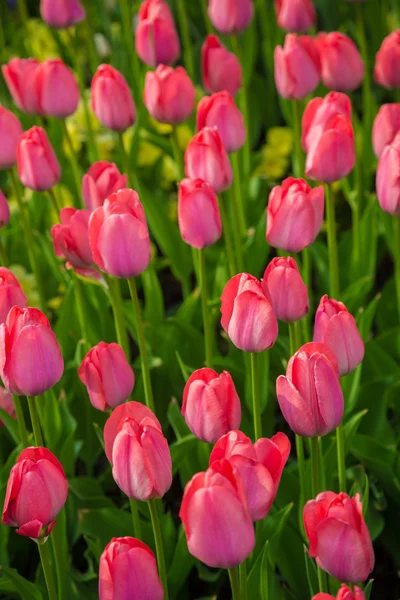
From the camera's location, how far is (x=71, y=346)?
72.3 inches

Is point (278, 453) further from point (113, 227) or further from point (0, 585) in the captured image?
point (0, 585)

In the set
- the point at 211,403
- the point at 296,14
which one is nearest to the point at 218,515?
the point at 211,403

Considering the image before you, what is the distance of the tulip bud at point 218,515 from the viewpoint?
2.79 feet

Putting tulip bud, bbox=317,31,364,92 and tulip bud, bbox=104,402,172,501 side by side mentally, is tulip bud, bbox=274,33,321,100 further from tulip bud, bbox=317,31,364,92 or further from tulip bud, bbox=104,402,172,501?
tulip bud, bbox=104,402,172,501

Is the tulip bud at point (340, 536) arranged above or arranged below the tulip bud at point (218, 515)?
below

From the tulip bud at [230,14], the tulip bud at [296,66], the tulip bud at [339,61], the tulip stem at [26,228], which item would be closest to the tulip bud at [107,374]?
the tulip stem at [26,228]

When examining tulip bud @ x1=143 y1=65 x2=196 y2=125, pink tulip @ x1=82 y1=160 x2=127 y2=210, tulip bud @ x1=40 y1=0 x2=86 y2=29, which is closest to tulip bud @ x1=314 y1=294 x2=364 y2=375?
pink tulip @ x1=82 y1=160 x2=127 y2=210

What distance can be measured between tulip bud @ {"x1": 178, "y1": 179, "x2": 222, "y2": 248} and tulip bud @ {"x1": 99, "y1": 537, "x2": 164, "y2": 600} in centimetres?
53

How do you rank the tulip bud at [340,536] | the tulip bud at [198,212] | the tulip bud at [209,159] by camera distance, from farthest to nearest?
the tulip bud at [209,159], the tulip bud at [198,212], the tulip bud at [340,536]

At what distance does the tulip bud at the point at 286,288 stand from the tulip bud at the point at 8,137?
2.29 feet

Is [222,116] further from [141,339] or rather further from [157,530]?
[157,530]

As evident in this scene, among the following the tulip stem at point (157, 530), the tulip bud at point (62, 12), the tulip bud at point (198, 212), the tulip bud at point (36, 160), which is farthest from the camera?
the tulip bud at point (62, 12)

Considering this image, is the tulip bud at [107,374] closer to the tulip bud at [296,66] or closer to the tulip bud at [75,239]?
the tulip bud at [75,239]

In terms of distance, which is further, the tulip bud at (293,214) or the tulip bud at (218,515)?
the tulip bud at (293,214)
